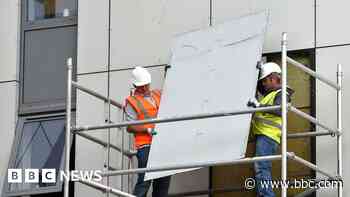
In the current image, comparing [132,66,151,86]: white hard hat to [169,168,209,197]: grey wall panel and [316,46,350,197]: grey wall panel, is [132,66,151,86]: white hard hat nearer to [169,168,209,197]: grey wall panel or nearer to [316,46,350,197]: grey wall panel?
[169,168,209,197]: grey wall panel

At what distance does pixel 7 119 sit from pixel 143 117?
3.31 m

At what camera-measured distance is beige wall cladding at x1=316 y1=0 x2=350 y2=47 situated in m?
15.3

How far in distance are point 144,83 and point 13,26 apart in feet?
11.5

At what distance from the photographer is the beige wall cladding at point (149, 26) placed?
54.2ft

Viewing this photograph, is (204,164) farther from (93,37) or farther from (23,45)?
(23,45)

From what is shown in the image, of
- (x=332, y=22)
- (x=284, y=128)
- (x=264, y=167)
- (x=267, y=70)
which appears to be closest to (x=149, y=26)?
(x=267, y=70)

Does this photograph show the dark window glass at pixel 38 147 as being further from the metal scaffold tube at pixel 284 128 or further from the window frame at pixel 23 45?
the metal scaffold tube at pixel 284 128

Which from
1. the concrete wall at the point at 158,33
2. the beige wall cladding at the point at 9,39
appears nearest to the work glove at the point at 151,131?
the concrete wall at the point at 158,33

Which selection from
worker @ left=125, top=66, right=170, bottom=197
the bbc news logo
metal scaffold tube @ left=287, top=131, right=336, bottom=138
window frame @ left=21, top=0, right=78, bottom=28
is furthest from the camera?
window frame @ left=21, top=0, right=78, bottom=28

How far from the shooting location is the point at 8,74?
18.2 meters

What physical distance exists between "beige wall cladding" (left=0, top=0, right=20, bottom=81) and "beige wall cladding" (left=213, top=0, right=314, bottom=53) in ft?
12.7

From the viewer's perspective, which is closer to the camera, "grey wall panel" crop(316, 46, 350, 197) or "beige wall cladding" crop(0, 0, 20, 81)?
"grey wall panel" crop(316, 46, 350, 197)

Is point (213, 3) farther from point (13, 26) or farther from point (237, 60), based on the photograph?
point (13, 26)

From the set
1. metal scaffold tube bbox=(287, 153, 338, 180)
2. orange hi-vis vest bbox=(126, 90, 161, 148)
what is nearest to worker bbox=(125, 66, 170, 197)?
orange hi-vis vest bbox=(126, 90, 161, 148)
